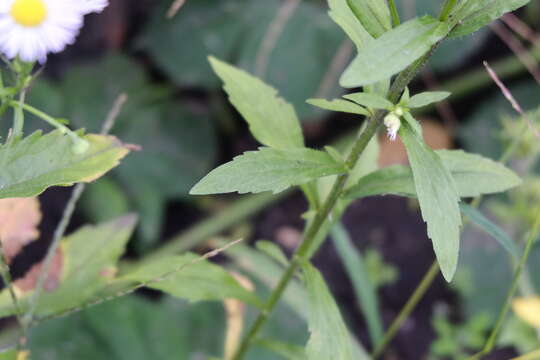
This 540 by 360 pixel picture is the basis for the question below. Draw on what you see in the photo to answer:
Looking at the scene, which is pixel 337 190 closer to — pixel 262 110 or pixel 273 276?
pixel 262 110

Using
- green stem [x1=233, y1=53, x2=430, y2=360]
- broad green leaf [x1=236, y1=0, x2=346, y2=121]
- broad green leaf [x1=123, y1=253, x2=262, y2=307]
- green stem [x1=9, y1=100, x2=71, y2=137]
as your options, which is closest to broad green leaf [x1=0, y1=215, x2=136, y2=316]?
broad green leaf [x1=123, y1=253, x2=262, y2=307]

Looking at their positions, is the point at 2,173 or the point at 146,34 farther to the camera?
the point at 146,34

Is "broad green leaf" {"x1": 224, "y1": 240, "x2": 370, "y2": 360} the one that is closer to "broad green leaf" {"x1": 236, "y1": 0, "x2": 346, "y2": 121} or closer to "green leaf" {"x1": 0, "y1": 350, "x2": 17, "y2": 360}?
"green leaf" {"x1": 0, "y1": 350, "x2": 17, "y2": 360}

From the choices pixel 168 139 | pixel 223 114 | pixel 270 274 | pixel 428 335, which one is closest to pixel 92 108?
pixel 168 139

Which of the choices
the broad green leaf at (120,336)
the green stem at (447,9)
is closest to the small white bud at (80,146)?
the green stem at (447,9)

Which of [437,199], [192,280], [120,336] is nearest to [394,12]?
[437,199]

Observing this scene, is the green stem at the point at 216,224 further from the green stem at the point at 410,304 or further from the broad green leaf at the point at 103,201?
the green stem at the point at 410,304

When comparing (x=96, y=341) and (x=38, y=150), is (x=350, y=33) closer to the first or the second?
(x=38, y=150)
